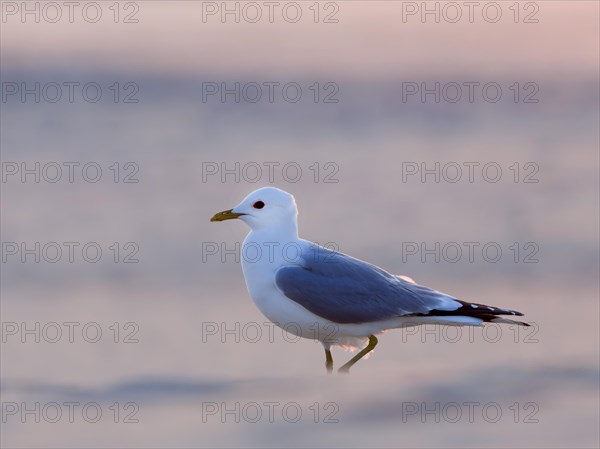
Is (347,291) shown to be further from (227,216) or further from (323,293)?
(227,216)

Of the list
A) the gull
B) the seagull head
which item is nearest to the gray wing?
the gull

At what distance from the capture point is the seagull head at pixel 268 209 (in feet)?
33.8

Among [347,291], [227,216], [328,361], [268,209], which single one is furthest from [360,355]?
[227,216]

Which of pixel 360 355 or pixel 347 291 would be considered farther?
pixel 360 355

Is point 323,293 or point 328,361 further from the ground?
point 323,293

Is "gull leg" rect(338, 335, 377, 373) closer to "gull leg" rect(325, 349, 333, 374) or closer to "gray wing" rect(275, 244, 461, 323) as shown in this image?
"gull leg" rect(325, 349, 333, 374)

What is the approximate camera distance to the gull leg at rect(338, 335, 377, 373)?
10204mm

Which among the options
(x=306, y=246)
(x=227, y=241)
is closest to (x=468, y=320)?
(x=306, y=246)

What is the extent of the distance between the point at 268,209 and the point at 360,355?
103 cm

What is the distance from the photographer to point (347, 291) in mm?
10156

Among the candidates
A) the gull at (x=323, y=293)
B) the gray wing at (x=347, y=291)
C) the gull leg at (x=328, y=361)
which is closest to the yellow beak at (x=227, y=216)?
the gull at (x=323, y=293)

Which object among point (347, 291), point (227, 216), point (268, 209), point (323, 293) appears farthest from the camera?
point (227, 216)

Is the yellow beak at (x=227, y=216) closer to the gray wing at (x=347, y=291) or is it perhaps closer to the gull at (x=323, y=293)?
the gull at (x=323, y=293)

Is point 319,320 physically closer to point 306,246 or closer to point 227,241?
point 306,246
